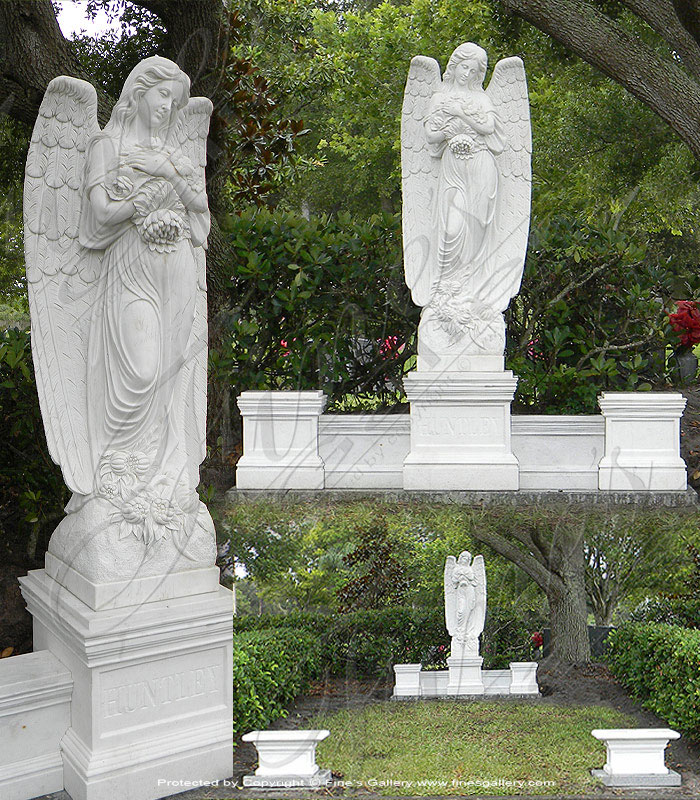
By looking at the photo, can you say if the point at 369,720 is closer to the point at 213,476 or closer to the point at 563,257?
the point at 213,476

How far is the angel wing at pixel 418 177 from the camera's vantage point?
19.2 feet

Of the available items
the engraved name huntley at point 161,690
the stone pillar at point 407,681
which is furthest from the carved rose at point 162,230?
the stone pillar at point 407,681

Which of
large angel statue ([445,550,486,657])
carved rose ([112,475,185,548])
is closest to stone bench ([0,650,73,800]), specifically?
carved rose ([112,475,185,548])

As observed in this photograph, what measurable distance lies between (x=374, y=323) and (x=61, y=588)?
3997 mm

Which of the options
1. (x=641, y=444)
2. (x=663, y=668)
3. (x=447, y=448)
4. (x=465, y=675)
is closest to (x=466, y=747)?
(x=663, y=668)

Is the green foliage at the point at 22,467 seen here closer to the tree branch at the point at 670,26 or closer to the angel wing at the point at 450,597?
the angel wing at the point at 450,597

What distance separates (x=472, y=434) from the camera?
5613 mm

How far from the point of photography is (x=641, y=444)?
579cm

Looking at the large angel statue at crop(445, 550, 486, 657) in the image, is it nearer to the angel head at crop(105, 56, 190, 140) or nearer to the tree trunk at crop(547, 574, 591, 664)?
the tree trunk at crop(547, 574, 591, 664)

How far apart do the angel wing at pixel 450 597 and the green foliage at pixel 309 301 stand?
177cm

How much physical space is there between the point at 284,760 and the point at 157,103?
294 cm

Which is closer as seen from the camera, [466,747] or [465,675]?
[466,747]

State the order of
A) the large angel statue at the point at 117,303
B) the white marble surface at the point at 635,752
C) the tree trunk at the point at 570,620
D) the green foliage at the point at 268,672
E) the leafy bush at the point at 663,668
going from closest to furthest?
the large angel statue at the point at 117,303, the white marble surface at the point at 635,752, the green foliage at the point at 268,672, the leafy bush at the point at 663,668, the tree trunk at the point at 570,620

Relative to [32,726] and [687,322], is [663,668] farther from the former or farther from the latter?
[32,726]
